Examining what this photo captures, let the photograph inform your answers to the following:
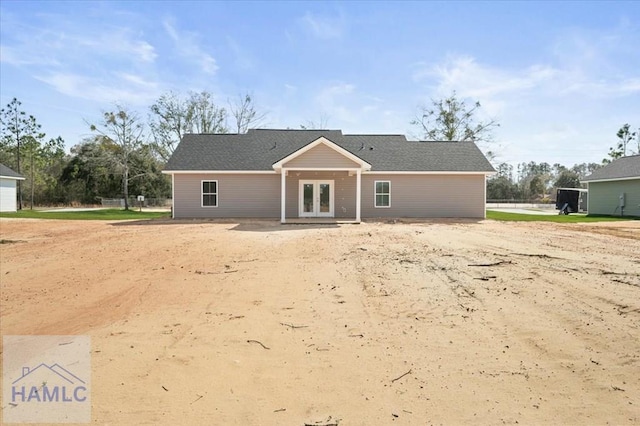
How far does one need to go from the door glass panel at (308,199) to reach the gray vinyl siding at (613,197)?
19.9 meters

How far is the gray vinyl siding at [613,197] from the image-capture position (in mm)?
26703

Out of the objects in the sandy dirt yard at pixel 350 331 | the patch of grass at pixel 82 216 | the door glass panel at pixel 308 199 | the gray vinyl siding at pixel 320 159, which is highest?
the gray vinyl siding at pixel 320 159

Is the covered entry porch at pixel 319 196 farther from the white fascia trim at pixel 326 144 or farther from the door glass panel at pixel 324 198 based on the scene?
the white fascia trim at pixel 326 144

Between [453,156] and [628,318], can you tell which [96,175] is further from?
[628,318]

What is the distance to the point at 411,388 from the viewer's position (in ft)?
14.0

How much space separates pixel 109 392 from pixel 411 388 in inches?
117

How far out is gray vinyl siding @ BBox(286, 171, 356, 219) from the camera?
22.3 m

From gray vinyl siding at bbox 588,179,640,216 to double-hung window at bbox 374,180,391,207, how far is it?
51.9ft

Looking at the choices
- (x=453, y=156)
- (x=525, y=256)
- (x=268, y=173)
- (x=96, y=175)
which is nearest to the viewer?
(x=525, y=256)

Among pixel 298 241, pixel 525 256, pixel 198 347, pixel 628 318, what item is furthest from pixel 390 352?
pixel 298 241

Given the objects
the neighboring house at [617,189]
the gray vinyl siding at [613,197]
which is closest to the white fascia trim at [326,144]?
the neighboring house at [617,189]

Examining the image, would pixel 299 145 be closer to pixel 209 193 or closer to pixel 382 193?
pixel 382 193

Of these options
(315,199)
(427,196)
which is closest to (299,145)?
(315,199)

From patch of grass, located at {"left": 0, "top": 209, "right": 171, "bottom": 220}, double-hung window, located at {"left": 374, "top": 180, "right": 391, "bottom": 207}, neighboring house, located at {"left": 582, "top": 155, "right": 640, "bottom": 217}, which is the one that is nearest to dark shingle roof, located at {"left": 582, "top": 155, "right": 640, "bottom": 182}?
neighboring house, located at {"left": 582, "top": 155, "right": 640, "bottom": 217}
